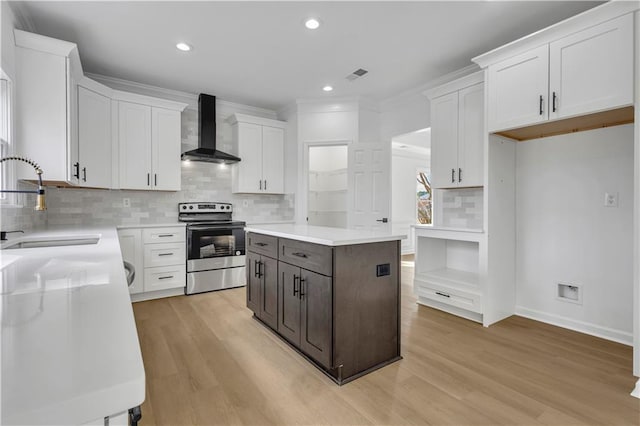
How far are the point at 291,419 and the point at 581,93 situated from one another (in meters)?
2.97

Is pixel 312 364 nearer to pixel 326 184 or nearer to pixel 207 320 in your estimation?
pixel 207 320

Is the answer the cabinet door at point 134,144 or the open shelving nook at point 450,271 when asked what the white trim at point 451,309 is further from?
the cabinet door at point 134,144

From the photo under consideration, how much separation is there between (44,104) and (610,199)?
478 centimetres

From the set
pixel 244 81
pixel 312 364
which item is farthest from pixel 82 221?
pixel 312 364

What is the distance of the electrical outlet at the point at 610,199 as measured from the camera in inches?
104

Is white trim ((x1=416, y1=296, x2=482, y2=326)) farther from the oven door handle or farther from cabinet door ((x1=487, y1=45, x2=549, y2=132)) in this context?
the oven door handle

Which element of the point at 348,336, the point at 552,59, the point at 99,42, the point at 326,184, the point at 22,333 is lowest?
the point at 348,336

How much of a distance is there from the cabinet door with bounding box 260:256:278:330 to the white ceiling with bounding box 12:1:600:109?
6.88 ft

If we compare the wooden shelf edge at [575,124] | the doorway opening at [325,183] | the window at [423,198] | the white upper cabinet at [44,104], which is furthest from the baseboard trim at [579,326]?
the window at [423,198]

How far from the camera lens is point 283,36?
3000mm

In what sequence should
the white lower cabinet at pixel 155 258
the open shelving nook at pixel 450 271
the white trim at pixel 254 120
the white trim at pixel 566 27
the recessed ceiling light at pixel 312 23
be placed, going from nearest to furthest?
the white trim at pixel 566 27
the recessed ceiling light at pixel 312 23
the open shelving nook at pixel 450 271
the white lower cabinet at pixel 155 258
the white trim at pixel 254 120

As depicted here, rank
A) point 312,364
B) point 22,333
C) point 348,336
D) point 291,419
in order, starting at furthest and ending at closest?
1. point 312,364
2. point 348,336
3. point 291,419
4. point 22,333

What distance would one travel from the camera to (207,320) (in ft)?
10.2

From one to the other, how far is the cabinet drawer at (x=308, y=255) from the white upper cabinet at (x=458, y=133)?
2052 mm
